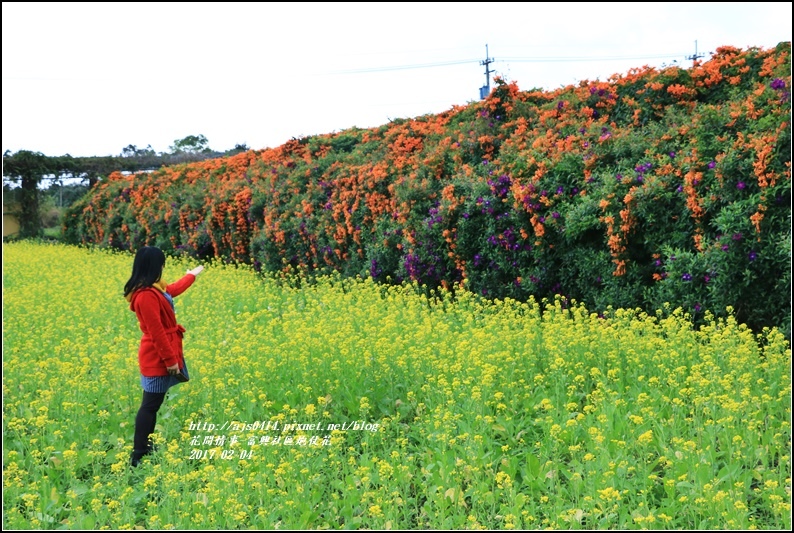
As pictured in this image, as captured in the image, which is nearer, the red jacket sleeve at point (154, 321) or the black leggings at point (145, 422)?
the red jacket sleeve at point (154, 321)

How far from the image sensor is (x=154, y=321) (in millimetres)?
4590

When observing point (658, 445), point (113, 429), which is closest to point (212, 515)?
point (113, 429)

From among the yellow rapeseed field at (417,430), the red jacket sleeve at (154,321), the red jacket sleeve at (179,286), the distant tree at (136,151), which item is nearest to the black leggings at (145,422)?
the yellow rapeseed field at (417,430)

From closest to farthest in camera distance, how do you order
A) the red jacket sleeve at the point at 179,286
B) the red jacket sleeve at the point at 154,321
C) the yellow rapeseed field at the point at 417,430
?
the yellow rapeseed field at the point at 417,430, the red jacket sleeve at the point at 154,321, the red jacket sleeve at the point at 179,286

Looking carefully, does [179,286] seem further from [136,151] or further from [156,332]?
[136,151]

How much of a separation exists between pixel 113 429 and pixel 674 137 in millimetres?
5994

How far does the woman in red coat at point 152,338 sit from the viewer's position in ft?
15.1

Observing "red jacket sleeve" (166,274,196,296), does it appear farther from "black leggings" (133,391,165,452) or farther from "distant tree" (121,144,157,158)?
"distant tree" (121,144,157,158)

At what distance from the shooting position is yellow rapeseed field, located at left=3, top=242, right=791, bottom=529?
3.70m

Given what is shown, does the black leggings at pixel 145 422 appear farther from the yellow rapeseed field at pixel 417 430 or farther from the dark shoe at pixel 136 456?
the yellow rapeseed field at pixel 417 430

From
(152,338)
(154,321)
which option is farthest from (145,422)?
(154,321)

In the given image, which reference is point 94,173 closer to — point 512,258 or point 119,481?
point 512,258

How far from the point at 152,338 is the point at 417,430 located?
73.0 inches

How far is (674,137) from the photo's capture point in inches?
289
